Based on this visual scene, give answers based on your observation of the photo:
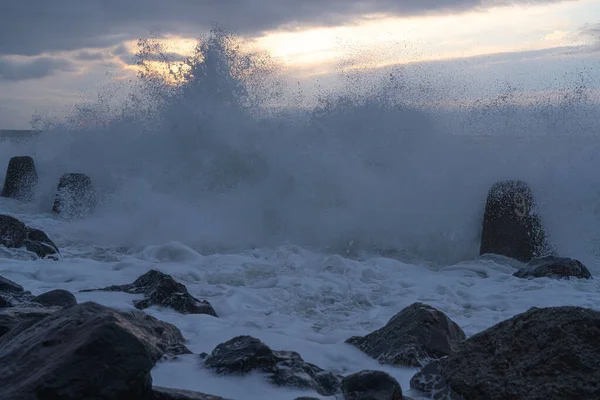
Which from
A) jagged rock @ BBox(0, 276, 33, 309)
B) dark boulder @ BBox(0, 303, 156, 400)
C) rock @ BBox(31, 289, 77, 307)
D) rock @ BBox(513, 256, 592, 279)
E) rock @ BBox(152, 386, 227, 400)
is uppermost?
rock @ BBox(513, 256, 592, 279)

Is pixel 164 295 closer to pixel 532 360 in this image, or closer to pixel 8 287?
pixel 8 287

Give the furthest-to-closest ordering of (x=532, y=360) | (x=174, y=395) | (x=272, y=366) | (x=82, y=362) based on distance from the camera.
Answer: (x=272, y=366) → (x=532, y=360) → (x=174, y=395) → (x=82, y=362)

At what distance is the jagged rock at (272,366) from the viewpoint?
2.68m

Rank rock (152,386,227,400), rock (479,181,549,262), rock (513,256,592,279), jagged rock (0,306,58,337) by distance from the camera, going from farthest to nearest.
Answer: rock (479,181,549,262) → rock (513,256,592,279) → jagged rock (0,306,58,337) → rock (152,386,227,400)

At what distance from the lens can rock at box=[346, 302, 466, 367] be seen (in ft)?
10.4

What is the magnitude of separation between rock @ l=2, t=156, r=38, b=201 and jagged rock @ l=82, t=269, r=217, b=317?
8.73 metres

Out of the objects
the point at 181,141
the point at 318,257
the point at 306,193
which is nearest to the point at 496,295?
the point at 318,257

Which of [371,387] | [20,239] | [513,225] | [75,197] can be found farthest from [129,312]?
[75,197]

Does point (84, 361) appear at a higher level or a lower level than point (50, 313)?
higher

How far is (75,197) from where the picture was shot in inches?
411

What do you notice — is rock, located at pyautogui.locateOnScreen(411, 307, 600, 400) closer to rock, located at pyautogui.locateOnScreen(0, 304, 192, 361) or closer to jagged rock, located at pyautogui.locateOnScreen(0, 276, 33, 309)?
Result: rock, located at pyautogui.locateOnScreen(0, 304, 192, 361)

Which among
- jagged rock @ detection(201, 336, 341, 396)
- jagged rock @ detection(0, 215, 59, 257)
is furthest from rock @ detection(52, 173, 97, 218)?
jagged rock @ detection(201, 336, 341, 396)

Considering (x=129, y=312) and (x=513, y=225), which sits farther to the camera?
(x=513, y=225)

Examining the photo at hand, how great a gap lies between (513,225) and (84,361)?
6.02 metres
